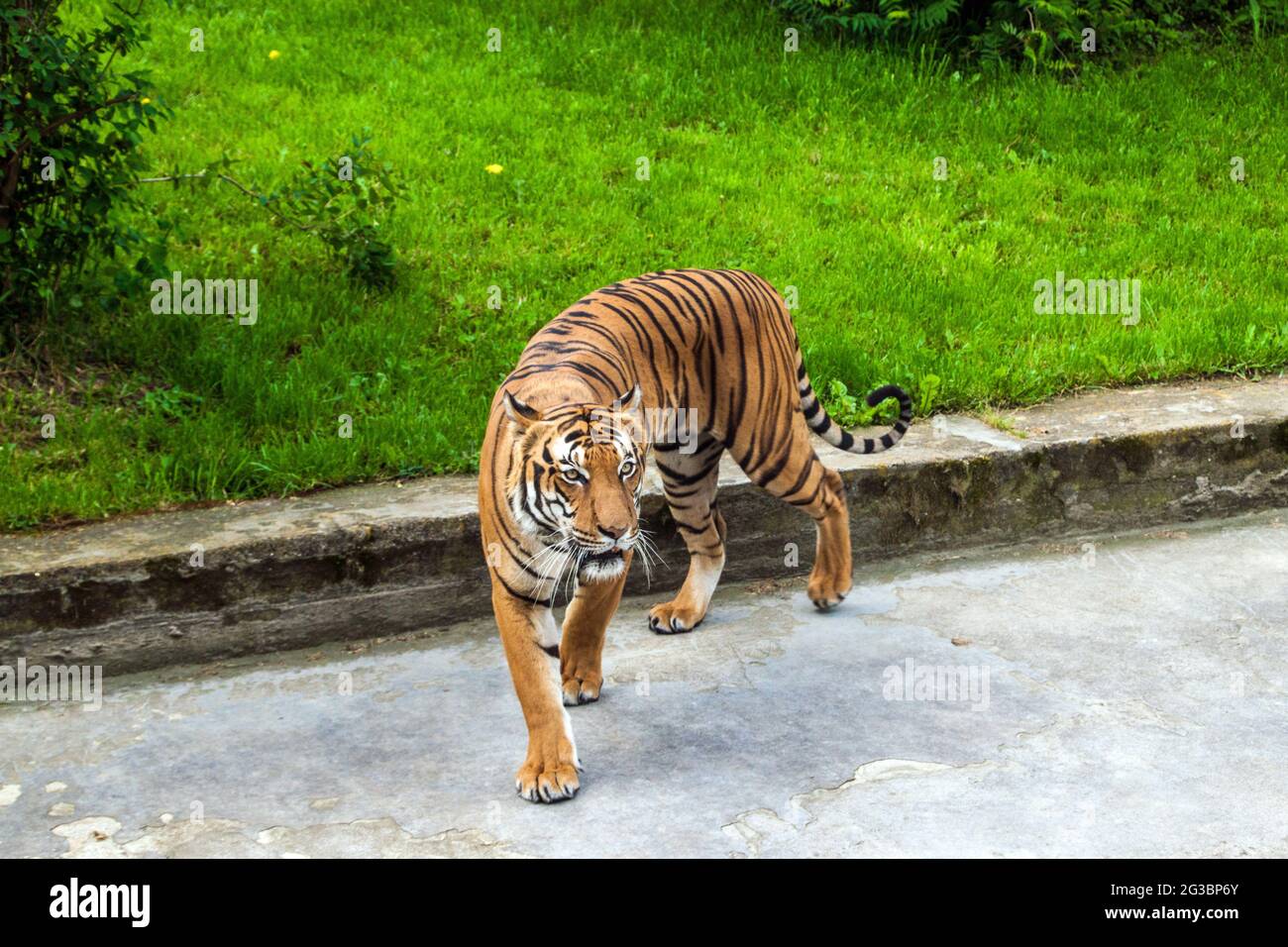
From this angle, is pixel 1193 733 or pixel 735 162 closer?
pixel 1193 733

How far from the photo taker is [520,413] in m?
3.65

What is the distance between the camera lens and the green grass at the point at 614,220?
17.6 feet

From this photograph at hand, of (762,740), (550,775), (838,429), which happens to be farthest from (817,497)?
(550,775)

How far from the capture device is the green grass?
211 inches

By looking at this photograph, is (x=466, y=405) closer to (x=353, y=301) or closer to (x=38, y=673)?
(x=353, y=301)

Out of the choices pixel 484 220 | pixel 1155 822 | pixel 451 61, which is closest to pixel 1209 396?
pixel 1155 822

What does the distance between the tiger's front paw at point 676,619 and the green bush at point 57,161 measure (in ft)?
8.13

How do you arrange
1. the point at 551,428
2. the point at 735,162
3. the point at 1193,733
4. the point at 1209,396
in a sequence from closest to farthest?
the point at 551,428 → the point at 1193,733 → the point at 1209,396 → the point at 735,162

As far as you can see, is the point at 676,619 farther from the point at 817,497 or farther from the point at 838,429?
the point at 838,429

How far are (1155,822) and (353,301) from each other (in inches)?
156

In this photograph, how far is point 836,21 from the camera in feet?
28.6

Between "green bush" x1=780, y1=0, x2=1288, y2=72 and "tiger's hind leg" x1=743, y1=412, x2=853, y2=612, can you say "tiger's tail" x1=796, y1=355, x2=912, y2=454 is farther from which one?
"green bush" x1=780, y1=0, x2=1288, y2=72

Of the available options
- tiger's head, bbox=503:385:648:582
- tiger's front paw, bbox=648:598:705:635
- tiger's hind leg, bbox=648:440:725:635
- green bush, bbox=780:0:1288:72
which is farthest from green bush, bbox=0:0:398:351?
green bush, bbox=780:0:1288:72

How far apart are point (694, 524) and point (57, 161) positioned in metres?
2.82
